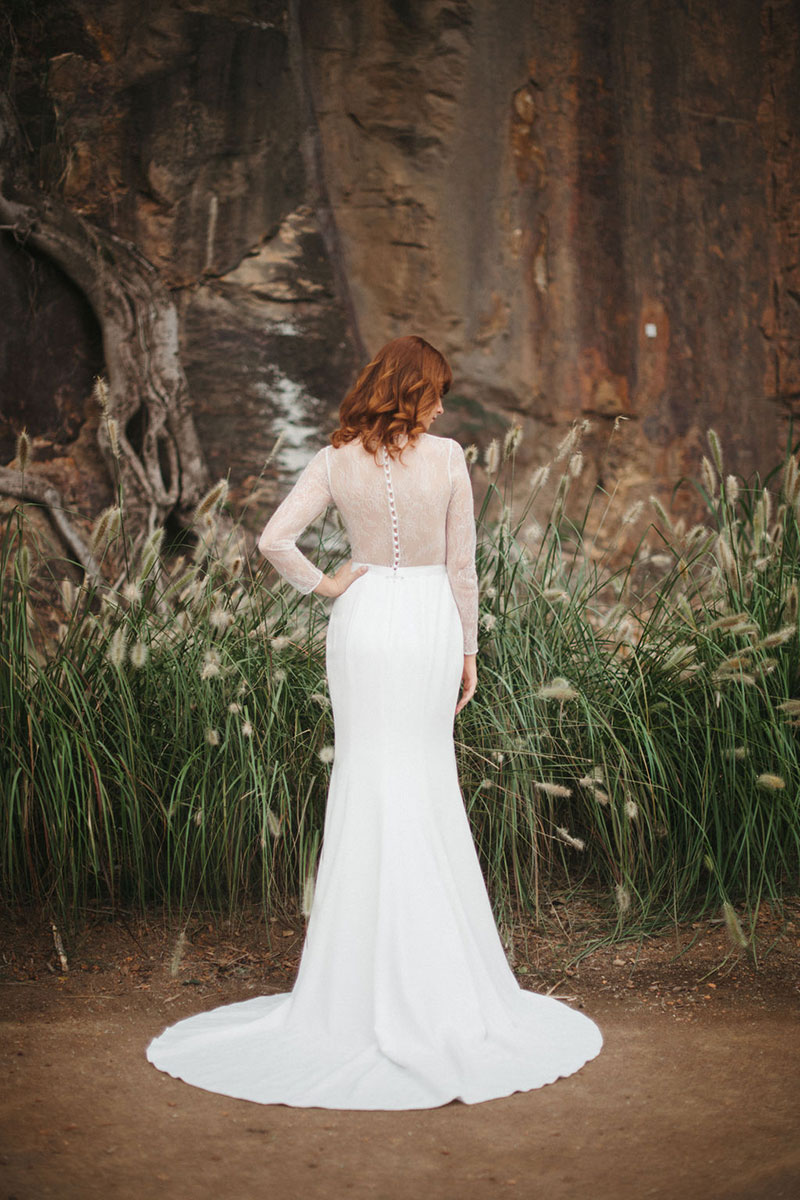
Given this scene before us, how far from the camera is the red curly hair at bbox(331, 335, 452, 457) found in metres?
2.64

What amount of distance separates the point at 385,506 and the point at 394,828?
75 cm

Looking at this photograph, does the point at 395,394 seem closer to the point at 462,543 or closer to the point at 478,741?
the point at 462,543

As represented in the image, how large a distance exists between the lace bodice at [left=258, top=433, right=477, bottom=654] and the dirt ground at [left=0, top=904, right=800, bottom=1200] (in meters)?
1.07

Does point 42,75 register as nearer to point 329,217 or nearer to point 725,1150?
point 329,217

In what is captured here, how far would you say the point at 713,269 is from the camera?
6590 mm

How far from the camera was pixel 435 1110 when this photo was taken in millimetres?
2314

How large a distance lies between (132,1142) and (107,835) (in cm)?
108

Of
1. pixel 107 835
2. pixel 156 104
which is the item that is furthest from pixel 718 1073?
pixel 156 104

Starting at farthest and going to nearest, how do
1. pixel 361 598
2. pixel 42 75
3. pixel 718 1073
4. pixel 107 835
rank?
pixel 42 75, pixel 107 835, pixel 361 598, pixel 718 1073

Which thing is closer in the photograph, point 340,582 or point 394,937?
point 394,937

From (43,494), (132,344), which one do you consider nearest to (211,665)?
(43,494)

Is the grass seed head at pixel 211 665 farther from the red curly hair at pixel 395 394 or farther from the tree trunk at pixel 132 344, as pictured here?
the tree trunk at pixel 132 344

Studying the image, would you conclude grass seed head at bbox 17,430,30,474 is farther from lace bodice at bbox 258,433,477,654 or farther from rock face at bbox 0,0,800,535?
rock face at bbox 0,0,800,535

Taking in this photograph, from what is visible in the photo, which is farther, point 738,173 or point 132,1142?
point 738,173
